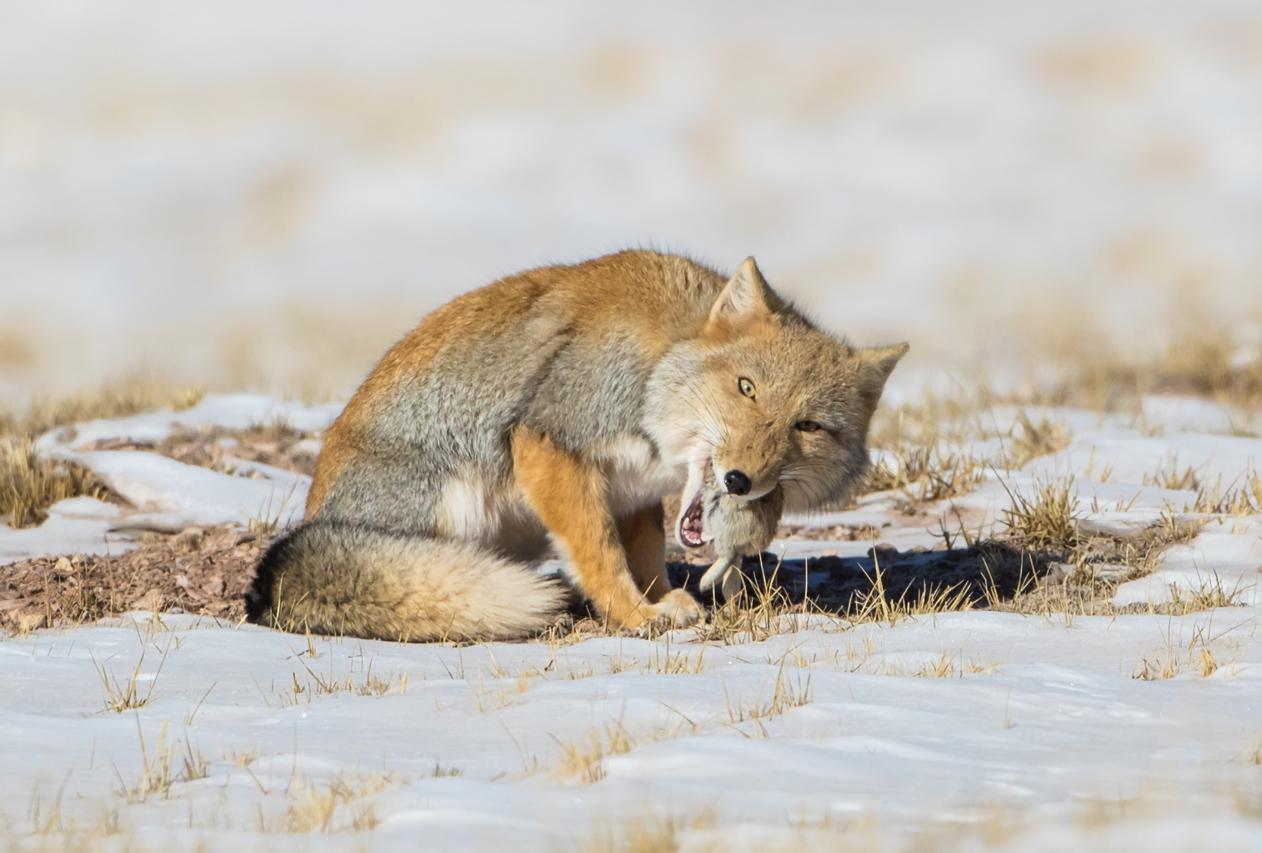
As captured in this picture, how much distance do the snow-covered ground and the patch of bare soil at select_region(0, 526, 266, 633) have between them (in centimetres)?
34

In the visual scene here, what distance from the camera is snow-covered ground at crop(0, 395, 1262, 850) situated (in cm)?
325

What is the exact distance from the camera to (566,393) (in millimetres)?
6508

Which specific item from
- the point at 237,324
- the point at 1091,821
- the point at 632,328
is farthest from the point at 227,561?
the point at 237,324

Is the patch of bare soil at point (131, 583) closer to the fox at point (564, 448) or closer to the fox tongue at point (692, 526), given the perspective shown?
the fox at point (564, 448)

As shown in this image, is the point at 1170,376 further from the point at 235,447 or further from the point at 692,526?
the point at 692,526

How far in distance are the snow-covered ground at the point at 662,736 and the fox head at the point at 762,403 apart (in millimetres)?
651

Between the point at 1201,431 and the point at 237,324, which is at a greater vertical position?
the point at 237,324

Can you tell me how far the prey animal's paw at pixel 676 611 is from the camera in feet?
20.8

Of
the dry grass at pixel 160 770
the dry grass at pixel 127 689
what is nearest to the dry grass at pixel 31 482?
the dry grass at pixel 127 689

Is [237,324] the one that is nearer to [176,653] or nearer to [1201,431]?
[1201,431]

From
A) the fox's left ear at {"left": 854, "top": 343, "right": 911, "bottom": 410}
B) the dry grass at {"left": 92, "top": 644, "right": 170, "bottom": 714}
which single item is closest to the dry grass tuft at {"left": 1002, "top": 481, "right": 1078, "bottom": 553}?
the fox's left ear at {"left": 854, "top": 343, "right": 911, "bottom": 410}

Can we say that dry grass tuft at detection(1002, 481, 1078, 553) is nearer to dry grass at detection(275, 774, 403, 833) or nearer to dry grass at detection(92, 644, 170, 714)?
dry grass at detection(92, 644, 170, 714)

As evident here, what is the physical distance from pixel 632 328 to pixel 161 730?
10.1 ft

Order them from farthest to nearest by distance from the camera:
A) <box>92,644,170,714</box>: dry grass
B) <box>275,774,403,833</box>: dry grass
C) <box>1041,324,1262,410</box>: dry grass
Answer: <box>1041,324,1262,410</box>: dry grass, <box>92,644,170,714</box>: dry grass, <box>275,774,403,833</box>: dry grass
